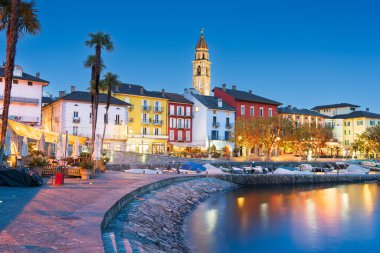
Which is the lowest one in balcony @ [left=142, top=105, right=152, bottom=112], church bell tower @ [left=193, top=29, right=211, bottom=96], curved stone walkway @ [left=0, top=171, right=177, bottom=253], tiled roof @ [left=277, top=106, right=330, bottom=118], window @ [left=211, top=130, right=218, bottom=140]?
curved stone walkway @ [left=0, top=171, right=177, bottom=253]

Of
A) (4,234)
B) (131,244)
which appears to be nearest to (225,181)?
(131,244)

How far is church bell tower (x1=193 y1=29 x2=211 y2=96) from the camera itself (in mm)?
126812

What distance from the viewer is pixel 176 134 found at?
7844 cm

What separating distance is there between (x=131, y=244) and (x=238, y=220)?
14.9 meters

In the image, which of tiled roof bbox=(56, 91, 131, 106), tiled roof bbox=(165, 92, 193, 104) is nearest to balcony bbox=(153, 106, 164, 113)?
tiled roof bbox=(165, 92, 193, 104)

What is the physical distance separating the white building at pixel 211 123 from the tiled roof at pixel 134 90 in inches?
315

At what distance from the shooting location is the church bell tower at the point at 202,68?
416 feet

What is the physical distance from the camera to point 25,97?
187 ft

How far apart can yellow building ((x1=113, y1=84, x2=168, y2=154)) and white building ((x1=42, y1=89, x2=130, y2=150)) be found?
3.35m

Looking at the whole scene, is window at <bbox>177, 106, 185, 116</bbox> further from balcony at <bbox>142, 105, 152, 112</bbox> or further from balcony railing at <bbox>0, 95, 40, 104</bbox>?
balcony railing at <bbox>0, 95, 40, 104</bbox>

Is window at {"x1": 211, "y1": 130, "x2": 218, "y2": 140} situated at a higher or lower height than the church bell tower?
lower

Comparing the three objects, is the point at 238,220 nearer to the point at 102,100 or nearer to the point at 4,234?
the point at 4,234

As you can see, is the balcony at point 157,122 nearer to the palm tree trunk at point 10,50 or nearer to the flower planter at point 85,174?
the flower planter at point 85,174

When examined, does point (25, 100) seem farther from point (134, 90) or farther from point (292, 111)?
point (292, 111)
